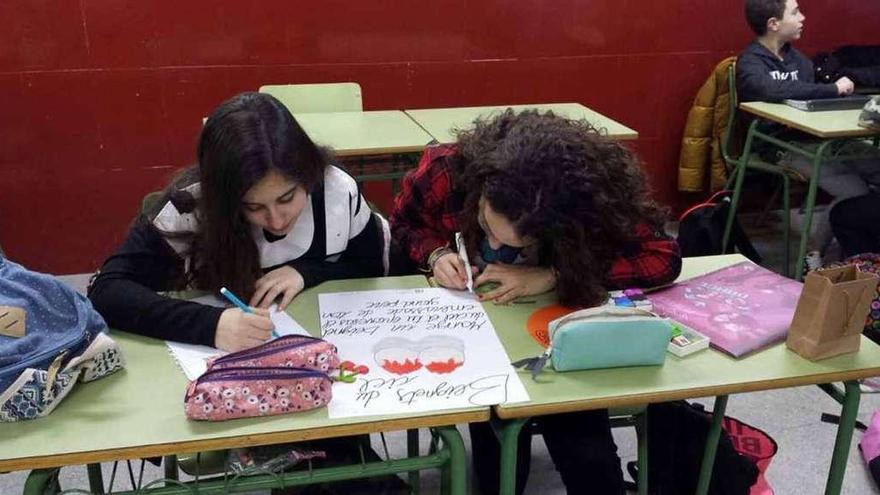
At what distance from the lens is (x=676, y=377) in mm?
1247

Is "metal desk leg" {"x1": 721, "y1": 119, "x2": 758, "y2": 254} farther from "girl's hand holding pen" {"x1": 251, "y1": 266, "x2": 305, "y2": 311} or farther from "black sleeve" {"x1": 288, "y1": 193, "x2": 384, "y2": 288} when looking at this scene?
"girl's hand holding pen" {"x1": 251, "y1": 266, "x2": 305, "y2": 311}

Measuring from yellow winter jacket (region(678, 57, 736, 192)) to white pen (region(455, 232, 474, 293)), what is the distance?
2447mm

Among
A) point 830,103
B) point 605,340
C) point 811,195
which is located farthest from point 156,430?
point 830,103

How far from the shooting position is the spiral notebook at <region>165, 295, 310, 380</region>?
Result: 1244 mm

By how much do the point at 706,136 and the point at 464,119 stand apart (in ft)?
4.59

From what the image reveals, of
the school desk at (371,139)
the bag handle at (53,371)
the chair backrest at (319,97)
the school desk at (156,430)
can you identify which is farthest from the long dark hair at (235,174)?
the chair backrest at (319,97)

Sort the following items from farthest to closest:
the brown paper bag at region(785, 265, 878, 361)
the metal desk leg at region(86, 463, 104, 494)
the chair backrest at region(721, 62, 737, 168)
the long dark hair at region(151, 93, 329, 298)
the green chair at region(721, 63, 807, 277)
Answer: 1. the chair backrest at region(721, 62, 737, 168)
2. the green chair at region(721, 63, 807, 277)
3. the metal desk leg at region(86, 463, 104, 494)
4. the long dark hair at region(151, 93, 329, 298)
5. the brown paper bag at region(785, 265, 878, 361)

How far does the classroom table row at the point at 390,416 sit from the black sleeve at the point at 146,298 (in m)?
0.04

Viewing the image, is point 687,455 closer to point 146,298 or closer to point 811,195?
point 146,298

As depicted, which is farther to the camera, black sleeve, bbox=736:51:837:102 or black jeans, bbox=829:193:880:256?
black sleeve, bbox=736:51:837:102

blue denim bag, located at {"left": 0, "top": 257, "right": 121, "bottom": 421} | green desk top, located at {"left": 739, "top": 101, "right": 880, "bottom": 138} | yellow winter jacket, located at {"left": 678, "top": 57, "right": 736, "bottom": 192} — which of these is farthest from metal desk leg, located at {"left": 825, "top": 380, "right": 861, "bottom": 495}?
yellow winter jacket, located at {"left": 678, "top": 57, "right": 736, "bottom": 192}

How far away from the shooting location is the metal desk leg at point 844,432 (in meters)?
1.36

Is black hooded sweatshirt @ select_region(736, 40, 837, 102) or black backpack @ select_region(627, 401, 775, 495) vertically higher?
black hooded sweatshirt @ select_region(736, 40, 837, 102)

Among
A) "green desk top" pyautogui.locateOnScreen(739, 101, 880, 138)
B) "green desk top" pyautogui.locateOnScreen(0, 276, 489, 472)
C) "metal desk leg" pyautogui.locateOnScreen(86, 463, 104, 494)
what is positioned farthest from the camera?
"green desk top" pyautogui.locateOnScreen(739, 101, 880, 138)
